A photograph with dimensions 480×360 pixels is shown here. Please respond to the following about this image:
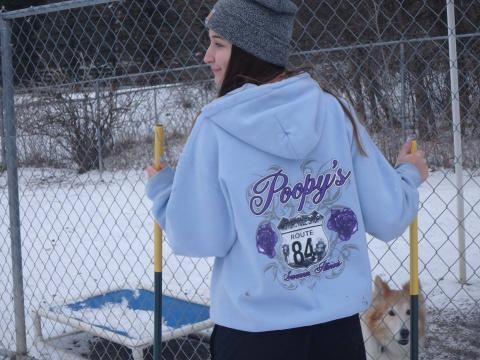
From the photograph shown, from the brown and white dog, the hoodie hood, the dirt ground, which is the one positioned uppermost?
the hoodie hood

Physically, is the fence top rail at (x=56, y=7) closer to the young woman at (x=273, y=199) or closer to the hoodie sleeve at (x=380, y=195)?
the young woman at (x=273, y=199)

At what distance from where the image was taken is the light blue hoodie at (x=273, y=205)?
1629 mm

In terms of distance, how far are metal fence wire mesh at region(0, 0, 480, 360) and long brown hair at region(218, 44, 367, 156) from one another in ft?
0.69

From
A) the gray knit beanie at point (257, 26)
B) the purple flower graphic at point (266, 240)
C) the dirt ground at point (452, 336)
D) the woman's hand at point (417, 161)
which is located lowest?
the dirt ground at point (452, 336)

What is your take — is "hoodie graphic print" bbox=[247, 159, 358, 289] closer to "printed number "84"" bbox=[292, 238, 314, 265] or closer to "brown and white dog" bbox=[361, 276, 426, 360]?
"printed number "84"" bbox=[292, 238, 314, 265]

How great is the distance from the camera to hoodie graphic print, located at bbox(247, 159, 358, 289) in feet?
5.42

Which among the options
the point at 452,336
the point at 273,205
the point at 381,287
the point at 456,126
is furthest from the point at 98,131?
the point at 273,205

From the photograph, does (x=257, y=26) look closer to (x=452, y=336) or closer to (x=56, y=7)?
(x=56, y=7)

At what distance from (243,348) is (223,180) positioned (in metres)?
0.42

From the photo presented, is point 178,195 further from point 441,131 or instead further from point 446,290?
point 441,131

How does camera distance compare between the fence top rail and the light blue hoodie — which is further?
the fence top rail

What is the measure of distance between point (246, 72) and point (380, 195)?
46 cm

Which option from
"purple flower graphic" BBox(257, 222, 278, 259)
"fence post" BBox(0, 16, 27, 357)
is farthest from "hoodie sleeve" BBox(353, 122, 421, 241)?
"fence post" BBox(0, 16, 27, 357)

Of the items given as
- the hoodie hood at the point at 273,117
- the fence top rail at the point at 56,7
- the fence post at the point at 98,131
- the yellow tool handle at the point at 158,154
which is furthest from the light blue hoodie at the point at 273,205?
the fence post at the point at 98,131
